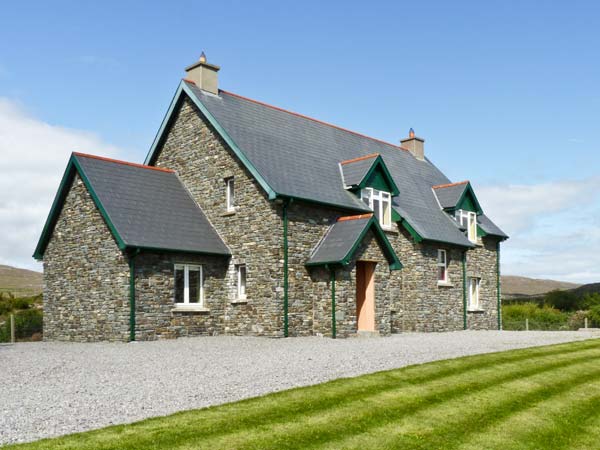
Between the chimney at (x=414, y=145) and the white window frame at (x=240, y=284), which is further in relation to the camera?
the chimney at (x=414, y=145)

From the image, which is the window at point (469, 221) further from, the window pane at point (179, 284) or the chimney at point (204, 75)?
the window pane at point (179, 284)

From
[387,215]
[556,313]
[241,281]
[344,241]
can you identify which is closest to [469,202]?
[387,215]

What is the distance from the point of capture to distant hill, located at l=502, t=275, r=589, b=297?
269ft

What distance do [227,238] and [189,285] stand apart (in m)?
2.47

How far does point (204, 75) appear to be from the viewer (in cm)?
2669

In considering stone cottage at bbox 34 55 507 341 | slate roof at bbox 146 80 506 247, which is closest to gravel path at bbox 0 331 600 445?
stone cottage at bbox 34 55 507 341

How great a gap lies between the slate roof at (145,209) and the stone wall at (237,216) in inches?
25.5

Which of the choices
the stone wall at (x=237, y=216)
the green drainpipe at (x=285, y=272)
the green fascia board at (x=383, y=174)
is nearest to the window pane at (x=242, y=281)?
the stone wall at (x=237, y=216)

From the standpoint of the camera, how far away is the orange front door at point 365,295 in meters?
23.7

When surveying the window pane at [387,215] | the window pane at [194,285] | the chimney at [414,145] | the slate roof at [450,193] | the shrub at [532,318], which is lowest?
the shrub at [532,318]

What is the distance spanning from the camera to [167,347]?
63.9ft

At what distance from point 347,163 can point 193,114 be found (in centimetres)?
670

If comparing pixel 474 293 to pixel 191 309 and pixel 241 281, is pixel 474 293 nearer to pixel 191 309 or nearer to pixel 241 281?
pixel 241 281

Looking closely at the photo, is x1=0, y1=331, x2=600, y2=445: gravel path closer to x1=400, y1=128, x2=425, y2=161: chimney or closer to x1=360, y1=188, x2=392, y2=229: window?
x1=360, y1=188, x2=392, y2=229: window
